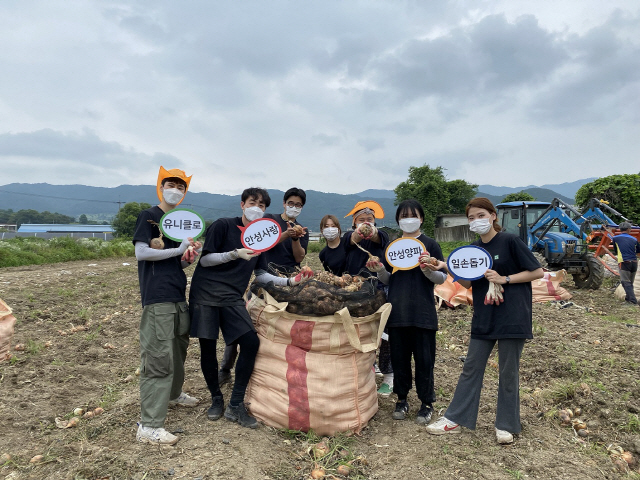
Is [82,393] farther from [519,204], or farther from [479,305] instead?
[519,204]

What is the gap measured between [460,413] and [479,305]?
810 millimetres

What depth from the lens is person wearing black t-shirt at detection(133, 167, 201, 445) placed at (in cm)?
287

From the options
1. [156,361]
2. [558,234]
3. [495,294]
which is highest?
[558,234]

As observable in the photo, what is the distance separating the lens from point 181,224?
2.97 metres

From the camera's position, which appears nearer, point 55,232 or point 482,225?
point 482,225

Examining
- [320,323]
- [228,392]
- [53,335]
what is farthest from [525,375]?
[53,335]

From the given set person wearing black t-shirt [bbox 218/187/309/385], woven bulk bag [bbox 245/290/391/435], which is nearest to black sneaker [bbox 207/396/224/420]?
woven bulk bag [bbox 245/290/391/435]

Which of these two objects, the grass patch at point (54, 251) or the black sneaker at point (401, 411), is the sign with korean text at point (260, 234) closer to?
the black sneaker at point (401, 411)

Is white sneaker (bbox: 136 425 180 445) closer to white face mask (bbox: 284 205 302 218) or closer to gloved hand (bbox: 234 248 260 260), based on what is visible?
gloved hand (bbox: 234 248 260 260)

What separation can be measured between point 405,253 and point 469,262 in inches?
18.4

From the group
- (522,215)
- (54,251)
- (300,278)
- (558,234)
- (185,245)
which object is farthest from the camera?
(54,251)

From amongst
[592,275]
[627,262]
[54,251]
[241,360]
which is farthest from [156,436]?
[54,251]

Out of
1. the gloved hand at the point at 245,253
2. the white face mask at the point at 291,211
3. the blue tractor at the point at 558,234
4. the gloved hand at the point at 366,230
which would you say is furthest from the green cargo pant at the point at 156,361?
the blue tractor at the point at 558,234

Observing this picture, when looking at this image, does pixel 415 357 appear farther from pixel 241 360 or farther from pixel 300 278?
pixel 241 360
